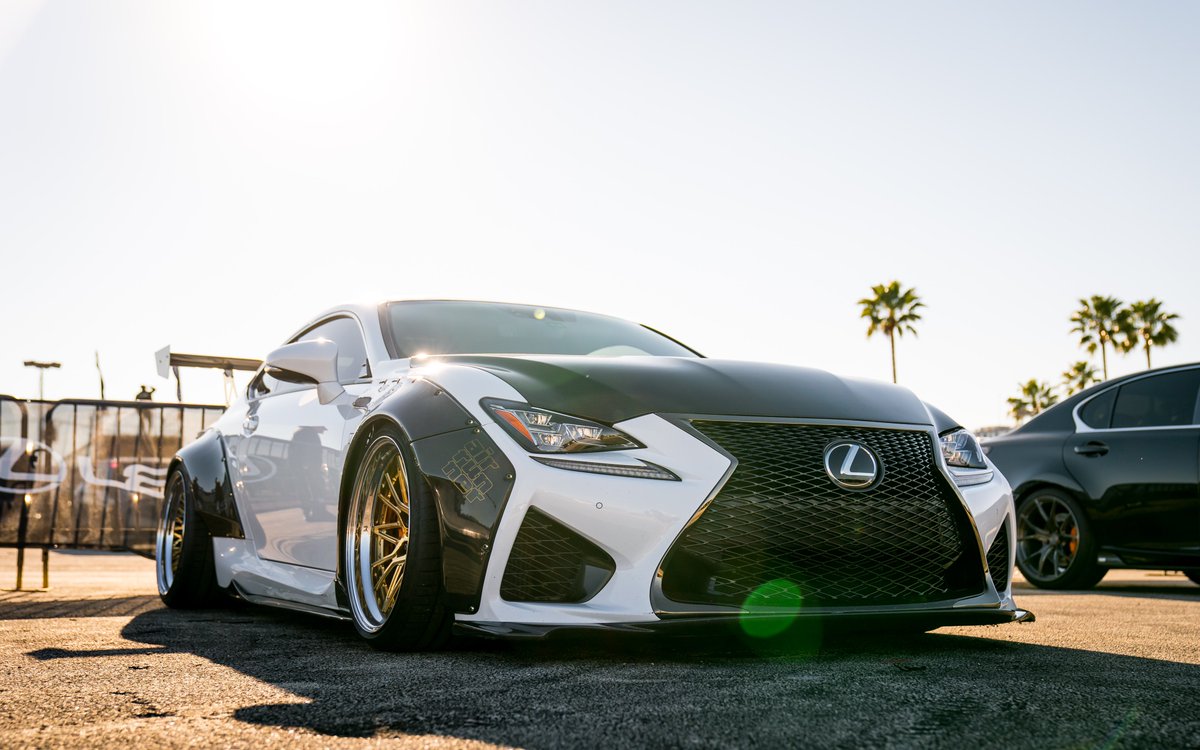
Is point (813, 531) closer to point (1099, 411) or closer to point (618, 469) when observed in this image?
point (618, 469)

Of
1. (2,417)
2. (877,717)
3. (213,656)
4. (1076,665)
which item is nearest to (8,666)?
(213,656)

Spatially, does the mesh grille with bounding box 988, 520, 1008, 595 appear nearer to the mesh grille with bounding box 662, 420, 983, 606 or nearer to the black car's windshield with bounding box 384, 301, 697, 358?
the mesh grille with bounding box 662, 420, 983, 606

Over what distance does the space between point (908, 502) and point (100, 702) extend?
7.92ft

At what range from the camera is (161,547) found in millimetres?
6465

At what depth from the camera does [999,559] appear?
3.90 meters

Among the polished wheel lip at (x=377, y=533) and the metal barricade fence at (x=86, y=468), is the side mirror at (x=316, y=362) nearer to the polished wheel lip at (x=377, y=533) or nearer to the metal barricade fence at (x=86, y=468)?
the polished wheel lip at (x=377, y=533)

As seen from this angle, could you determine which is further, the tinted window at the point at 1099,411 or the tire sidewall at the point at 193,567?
the tinted window at the point at 1099,411

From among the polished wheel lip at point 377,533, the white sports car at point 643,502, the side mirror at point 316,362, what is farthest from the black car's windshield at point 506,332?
the polished wheel lip at point 377,533

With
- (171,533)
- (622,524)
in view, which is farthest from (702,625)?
(171,533)

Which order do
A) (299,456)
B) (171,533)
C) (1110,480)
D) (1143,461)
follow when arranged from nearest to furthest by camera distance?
(299,456)
(171,533)
(1143,461)
(1110,480)

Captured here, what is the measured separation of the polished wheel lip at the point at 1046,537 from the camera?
25.5 feet

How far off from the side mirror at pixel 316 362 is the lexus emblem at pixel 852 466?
211 cm

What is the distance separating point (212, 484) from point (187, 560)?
1.47 feet

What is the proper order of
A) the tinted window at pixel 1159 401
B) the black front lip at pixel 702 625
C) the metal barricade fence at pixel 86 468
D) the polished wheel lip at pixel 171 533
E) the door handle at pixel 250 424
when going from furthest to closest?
the metal barricade fence at pixel 86 468, the tinted window at pixel 1159 401, the polished wheel lip at pixel 171 533, the door handle at pixel 250 424, the black front lip at pixel 702 625
